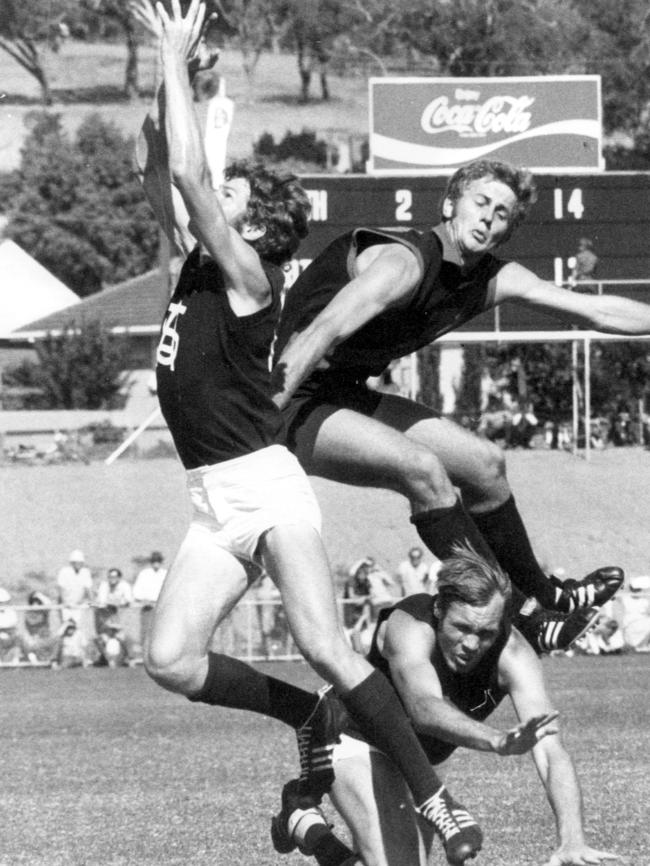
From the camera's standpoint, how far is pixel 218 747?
40.2 feet

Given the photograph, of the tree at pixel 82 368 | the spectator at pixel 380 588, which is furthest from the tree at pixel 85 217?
the spectator at pixel 380 588

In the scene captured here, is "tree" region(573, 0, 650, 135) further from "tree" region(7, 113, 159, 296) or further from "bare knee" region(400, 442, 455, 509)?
"bare knee" region(400, 442, 455, 509)

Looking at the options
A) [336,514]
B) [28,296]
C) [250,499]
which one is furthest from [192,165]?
[28,296]

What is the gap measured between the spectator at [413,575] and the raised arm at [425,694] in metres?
13.2

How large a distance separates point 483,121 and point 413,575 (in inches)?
319

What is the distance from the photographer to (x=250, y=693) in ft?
19.9

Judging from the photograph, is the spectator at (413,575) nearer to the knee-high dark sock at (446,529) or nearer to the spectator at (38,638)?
Answer: the spectator at (38,638)

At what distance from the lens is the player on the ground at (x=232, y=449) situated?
5664mm

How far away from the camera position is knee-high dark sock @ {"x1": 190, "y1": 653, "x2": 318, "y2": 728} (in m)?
5.99

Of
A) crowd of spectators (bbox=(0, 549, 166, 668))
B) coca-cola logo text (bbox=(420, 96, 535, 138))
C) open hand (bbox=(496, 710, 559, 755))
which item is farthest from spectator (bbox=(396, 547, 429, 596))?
open hand (bbox=(496, 710, 559, 755))

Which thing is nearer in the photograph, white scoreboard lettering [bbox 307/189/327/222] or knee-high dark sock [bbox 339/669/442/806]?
knee-high dark sock [bbox 339/669/442/806]

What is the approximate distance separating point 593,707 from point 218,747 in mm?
3233

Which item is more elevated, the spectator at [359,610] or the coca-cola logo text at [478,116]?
the coca-cola logo text at [478,116]

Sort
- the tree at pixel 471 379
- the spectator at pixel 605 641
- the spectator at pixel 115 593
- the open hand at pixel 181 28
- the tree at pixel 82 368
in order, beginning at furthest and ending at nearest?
the tree at pixel 82 368 < the tree at pixel 471 379 < the spectator at pixel 605 641 < the spectator at pixel 115 593 < the open hand at pixel 181 28
